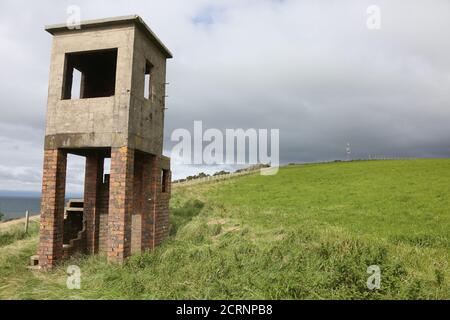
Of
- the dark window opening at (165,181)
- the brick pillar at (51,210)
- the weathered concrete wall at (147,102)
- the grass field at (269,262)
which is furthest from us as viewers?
the dark window opening at (165,181)

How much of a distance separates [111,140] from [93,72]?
4185mm

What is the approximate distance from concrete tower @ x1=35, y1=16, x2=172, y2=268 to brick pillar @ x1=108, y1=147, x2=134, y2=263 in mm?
25

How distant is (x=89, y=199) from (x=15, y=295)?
4.58 metres

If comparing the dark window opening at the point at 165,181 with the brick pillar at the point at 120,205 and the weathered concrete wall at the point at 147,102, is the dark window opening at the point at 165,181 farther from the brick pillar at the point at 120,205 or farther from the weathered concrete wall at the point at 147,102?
the brick pillar at the point at 120,205

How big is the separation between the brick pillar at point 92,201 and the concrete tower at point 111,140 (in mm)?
31

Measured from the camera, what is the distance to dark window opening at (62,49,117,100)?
10.8 metres

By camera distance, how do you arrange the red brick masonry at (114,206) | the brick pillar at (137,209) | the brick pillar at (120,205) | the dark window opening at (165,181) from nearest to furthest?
1. the brick pillar at (120,205)
2. the red brick masonry at (114,206)
3. the brick pillar at (137,209)
4. the dark window opening at (165,181)

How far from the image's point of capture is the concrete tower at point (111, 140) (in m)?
9.37

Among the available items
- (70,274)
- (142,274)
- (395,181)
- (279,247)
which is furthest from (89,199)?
(395,181)

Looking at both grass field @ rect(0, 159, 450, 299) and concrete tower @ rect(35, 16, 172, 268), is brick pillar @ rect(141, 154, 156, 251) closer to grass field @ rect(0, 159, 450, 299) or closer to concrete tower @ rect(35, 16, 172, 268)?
concrete tower @ rect(35, 16, 172, 268)

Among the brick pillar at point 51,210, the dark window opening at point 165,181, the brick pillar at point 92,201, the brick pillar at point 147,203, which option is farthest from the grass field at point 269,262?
the dark window opening at point 165,181

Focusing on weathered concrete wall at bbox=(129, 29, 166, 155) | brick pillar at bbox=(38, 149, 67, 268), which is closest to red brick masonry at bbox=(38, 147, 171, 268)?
brick pillar at bbox=(38, 149, 67, 268)

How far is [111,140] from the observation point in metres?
9.42

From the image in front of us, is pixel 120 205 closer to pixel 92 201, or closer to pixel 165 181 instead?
pixel 92 201
